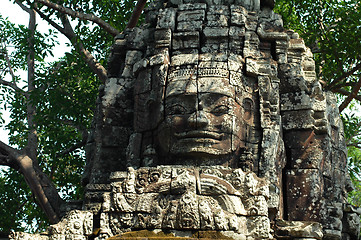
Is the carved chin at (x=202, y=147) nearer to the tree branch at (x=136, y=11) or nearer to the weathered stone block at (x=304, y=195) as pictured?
the weathered stone block at (x=304, y=195)

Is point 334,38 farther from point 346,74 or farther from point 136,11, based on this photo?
point 136,11

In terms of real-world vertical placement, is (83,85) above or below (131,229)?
above

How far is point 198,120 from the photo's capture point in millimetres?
8688

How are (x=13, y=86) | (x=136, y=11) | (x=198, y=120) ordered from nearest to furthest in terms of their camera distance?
1. (x=198, y=120)
2. (x=136, y=11)
3. (x=13, y=86)

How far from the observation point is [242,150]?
29.5 ft

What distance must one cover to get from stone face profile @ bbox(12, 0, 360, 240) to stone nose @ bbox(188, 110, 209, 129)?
0.02m

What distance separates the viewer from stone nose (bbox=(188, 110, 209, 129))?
8.70 m

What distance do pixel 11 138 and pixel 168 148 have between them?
7677 mm

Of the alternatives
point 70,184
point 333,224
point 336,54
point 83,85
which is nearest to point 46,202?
point 70,184

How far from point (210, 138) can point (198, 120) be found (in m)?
0.33

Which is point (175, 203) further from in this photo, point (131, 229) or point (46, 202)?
point (46, 202)

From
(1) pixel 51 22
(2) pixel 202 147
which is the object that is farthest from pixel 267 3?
(1) pixel 51 22

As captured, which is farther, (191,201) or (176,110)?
(176,110)

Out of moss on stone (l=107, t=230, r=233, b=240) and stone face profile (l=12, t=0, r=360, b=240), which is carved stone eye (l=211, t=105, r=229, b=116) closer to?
stone face profile (l=12, t=0, r=360, b=240)
